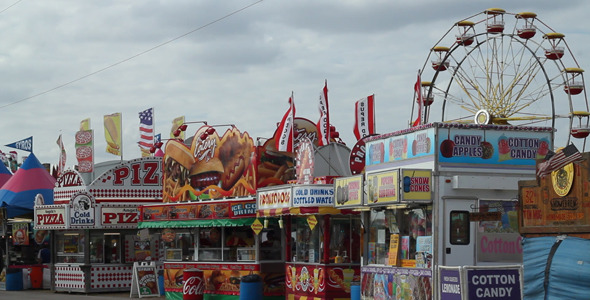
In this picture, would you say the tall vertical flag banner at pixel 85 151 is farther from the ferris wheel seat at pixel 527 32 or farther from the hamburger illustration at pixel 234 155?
the ferris wheel seat at pixel 527 32

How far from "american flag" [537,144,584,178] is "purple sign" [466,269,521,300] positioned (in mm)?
2649

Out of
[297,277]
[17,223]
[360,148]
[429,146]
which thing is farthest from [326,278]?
[17,223]

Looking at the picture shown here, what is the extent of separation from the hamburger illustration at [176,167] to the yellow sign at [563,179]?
15.4 metres

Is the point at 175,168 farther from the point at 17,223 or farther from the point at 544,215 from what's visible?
the point at 544,215

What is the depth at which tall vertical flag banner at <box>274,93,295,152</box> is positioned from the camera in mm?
25438

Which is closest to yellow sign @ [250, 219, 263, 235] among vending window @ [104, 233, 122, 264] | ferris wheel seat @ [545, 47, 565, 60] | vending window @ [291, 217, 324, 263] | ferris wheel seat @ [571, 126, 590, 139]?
vending window @ [291, 217, 324, 263]

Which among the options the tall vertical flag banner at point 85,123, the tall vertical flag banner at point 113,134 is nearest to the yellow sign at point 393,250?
the tall vertical flag banner at point 113,134

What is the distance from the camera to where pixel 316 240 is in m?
24.3

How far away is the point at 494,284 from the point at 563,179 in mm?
3237

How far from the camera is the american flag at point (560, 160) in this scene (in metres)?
14.8

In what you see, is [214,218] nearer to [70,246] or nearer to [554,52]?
[70,246]

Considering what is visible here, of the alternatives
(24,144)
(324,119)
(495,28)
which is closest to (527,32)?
(495,28)

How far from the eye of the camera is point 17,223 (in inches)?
1523

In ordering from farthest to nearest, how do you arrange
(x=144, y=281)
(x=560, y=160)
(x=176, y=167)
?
(x=144, y=281)
(x=176, y=167)
(x=560, y=160)
